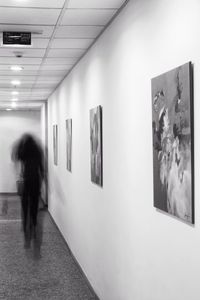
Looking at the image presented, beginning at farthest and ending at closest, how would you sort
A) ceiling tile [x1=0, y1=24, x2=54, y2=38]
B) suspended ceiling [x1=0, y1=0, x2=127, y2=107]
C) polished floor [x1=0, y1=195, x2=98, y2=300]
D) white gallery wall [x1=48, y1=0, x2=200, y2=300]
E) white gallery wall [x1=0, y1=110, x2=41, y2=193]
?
white gallery wall [x1=0, y1=110, x2=41, y2=193] < polished floor [x1=0, y1=195, x2=98, y2=300] < ceiling tile [x1=0, y1=24, x2=54, y2=38] < suspended ceiling [x1=0, y1=0, x2=127, y2=107] < white gallery wall [x1=48, y1=0, x2=200, y2=300]

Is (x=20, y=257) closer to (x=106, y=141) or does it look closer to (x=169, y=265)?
(x=106, y=141)

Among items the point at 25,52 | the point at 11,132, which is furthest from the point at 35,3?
the point at 11,132

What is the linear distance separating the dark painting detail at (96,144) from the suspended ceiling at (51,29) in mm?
712

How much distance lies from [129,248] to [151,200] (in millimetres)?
694

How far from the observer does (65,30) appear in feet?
13.8

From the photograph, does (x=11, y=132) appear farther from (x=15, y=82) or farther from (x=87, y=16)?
(x=87, y=16)

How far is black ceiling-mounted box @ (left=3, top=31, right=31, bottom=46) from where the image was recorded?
4.14 meters

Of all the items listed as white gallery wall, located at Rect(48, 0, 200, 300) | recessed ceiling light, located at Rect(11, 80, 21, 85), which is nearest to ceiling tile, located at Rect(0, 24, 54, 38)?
white gallery wall, located at Rect(48, 0, 200, 300)

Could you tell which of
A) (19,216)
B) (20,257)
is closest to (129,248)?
(20,257)

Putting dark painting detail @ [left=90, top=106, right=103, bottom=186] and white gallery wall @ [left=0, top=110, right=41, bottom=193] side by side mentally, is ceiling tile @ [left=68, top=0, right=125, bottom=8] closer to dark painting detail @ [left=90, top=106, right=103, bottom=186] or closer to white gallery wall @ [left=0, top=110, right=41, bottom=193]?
dark painting detail @ [left=90, top=106, right=103, bottom=186]

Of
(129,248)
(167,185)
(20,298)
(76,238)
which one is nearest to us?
(167,185)

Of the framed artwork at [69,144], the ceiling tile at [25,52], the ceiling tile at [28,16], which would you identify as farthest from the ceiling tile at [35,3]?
the framed artwork at [69,144]

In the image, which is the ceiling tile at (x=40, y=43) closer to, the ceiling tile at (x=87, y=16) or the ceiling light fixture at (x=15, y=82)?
the ceiling tile at (x=87, y=16)

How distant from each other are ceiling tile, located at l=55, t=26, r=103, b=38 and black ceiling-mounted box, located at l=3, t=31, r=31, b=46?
271 mm
